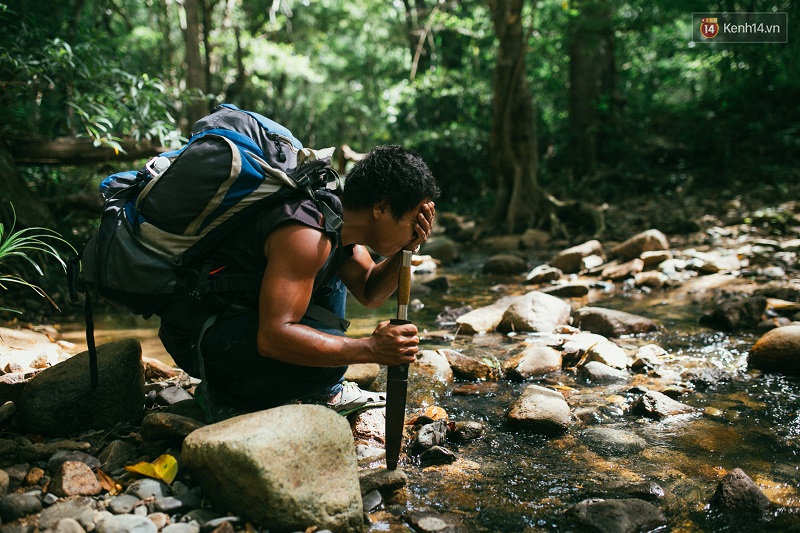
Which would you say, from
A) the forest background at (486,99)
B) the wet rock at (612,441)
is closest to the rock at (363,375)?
the wet rock at (612,441)

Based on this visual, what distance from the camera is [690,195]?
10.4 meters

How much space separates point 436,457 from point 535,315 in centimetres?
240

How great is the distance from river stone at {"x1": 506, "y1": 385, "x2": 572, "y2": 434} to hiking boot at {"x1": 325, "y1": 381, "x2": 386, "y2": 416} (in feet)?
2.17

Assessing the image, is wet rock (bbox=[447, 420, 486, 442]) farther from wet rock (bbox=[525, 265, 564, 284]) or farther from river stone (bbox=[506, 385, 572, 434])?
wet rock (bbox=[525, 265, 564, 284])

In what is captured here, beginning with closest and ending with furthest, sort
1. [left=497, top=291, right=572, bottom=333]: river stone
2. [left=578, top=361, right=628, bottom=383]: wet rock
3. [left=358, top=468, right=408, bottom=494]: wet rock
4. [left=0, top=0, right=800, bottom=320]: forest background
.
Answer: [left=358, top=468, right=408, bottom=494]: wet rock
[left=578, top=361, right=628, bottom=383]: wet rock
[left=497, top=291, right=572, bottom=333]: river stone
[left=0, top=0, right=800, bottom=320]: forest background

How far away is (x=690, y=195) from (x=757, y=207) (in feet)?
5.79

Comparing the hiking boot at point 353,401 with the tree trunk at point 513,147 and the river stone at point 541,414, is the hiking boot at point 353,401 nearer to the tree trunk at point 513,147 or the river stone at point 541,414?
the river stone at point 541,414

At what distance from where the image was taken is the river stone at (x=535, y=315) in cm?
471

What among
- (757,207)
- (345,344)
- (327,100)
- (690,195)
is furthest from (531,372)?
(327,100)

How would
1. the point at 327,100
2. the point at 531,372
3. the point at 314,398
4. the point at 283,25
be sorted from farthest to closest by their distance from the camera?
the point at 327,100
the point at 283,25
the point at 531,372
the point at 314,398

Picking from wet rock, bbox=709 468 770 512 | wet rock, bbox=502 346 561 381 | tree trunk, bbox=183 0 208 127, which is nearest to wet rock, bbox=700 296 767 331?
wet rock, bbox=502 346 561 381

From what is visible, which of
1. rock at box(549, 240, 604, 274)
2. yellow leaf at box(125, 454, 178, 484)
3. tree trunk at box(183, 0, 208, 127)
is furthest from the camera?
tree trunk at box(183, 0, 208, 127)

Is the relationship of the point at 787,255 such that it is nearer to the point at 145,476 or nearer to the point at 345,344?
the point at 345,344

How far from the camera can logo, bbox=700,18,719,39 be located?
9.81 m
